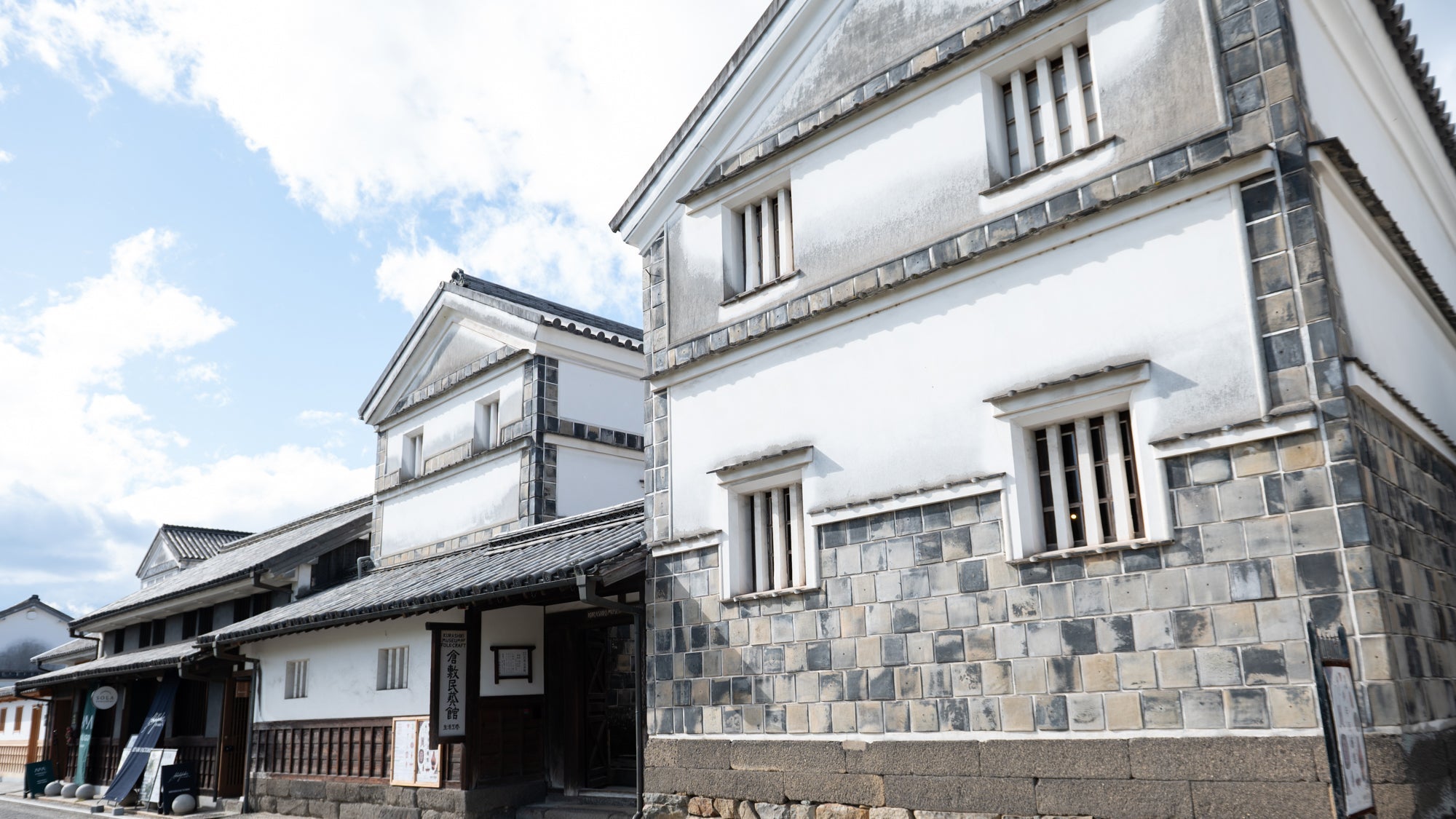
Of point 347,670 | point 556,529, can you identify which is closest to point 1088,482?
point 556,529

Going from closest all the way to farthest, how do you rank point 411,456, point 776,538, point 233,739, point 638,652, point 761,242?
point 776,538 → point 761,242 → point 638,652 → point 233,739 → point 411,456

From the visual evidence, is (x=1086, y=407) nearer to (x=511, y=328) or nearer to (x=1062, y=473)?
(x=1062, y=473)

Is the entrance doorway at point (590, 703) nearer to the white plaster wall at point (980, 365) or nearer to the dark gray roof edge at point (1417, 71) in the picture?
the white plaster wall at point (980, 365)

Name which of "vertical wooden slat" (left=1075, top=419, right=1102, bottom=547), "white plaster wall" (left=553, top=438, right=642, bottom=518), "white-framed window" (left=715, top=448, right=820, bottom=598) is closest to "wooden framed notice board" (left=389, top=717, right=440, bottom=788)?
"white plaster wall" (left=553, top=438, right=642, bottom=518)

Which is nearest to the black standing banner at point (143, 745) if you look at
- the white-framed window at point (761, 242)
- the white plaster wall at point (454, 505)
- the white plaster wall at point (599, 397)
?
the white plaster wall at point (454, 505)

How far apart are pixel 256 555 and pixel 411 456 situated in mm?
7310

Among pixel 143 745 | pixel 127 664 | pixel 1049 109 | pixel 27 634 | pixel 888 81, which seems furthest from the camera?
pixel 27 634

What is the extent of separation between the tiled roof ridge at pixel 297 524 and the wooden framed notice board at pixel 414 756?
9.05 metres

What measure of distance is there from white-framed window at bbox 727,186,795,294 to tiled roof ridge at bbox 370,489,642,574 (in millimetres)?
3985

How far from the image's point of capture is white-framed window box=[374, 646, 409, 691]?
52.9 feet

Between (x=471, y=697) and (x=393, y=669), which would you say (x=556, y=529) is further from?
(x=393, y=669)

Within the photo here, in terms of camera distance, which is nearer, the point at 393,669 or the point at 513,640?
the point at 513,640

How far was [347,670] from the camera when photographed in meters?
17.4

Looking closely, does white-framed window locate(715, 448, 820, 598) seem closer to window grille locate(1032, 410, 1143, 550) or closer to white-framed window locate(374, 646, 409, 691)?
window grille locate(1032, 410, 1143, 550)
